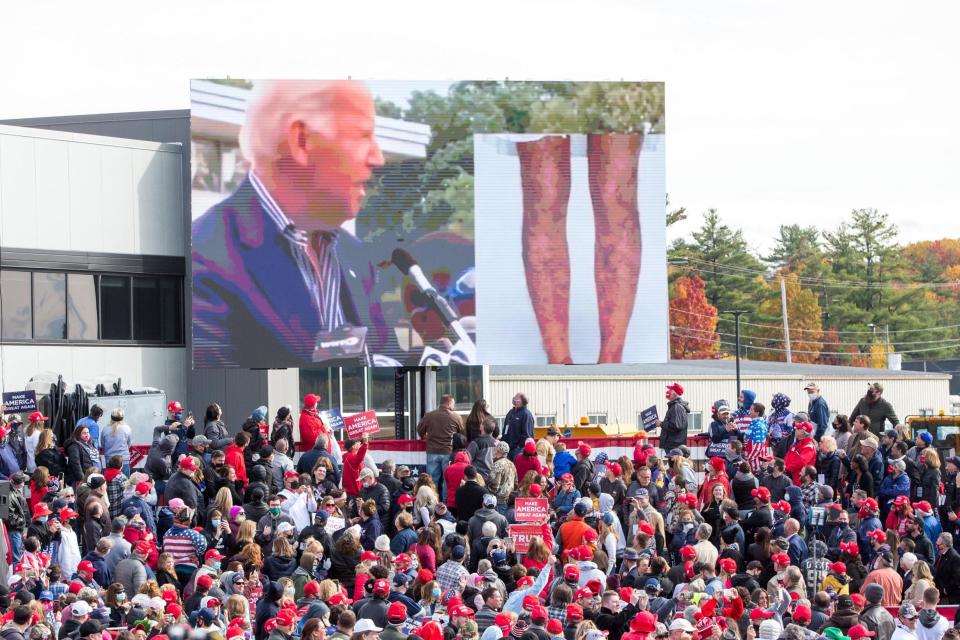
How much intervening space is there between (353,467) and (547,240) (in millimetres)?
9573

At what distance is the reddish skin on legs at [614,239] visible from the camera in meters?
29.7

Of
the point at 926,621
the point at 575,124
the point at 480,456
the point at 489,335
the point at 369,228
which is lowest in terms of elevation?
the point at 926,621

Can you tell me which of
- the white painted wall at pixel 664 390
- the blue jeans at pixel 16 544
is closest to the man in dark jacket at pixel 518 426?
the blue jeans at pixel 16 544

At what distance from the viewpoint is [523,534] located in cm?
1842

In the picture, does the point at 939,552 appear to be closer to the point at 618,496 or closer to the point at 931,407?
the point at 618,496

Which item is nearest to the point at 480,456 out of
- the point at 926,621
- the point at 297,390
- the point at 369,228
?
the point at 926,621

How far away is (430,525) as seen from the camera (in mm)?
18438

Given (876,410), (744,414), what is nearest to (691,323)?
(876,410)

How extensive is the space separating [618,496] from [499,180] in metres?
10.5

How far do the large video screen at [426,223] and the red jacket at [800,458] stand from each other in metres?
8.71

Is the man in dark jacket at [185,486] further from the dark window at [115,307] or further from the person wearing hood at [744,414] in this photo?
the dark window at [115,307]

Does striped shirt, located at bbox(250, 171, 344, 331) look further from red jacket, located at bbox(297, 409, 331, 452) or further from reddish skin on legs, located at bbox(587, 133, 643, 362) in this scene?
red jacket, located at bbox(297, 409, 331, 452)

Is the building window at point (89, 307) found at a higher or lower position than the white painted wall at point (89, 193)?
lower

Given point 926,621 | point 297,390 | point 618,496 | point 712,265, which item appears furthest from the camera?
point 712,265
